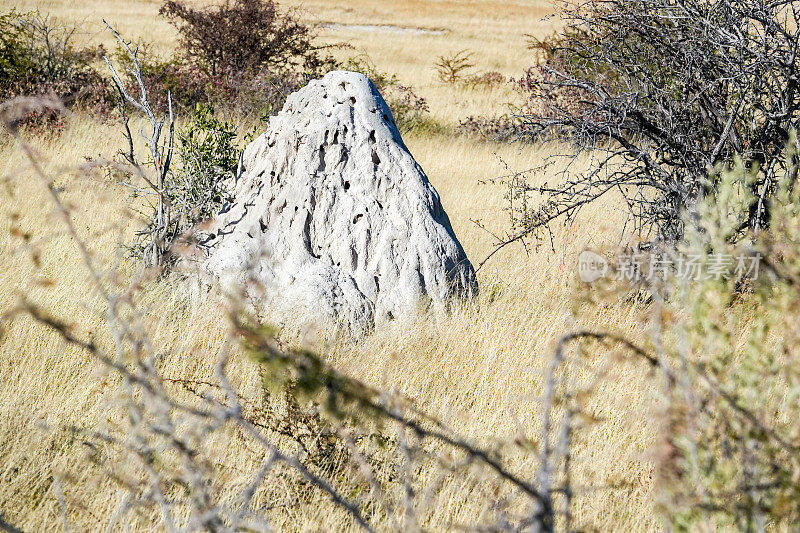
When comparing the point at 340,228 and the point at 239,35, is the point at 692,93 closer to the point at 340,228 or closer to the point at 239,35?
the point at 340,228

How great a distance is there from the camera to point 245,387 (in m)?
3.66

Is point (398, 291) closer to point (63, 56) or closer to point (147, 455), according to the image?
point (147, 455)

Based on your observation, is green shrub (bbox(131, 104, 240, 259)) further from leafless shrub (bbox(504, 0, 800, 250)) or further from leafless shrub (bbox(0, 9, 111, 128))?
leafless shrub (bbox(0, 9, 111, 128))

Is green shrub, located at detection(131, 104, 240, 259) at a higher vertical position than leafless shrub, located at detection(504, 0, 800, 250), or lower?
lower

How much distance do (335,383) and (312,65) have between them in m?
11.6

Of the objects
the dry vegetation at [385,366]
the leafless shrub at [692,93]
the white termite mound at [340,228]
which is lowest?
the dry vegetation at [385,366]

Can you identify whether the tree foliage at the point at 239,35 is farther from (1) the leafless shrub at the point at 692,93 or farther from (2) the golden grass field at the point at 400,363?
(1) the leafless shrub at the point at 692,93

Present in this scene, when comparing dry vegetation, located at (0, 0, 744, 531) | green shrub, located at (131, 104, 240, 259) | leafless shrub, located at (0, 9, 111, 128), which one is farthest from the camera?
leafless shrub, located at (0, 9, 111, 128)

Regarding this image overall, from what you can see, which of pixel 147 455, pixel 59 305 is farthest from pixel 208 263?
pixel 147 455

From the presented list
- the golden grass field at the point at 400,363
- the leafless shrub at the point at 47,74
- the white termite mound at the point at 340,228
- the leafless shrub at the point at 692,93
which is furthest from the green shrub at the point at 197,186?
the leafless shrub at the point at 47,74

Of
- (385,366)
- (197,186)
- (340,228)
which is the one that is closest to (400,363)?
(385,366)

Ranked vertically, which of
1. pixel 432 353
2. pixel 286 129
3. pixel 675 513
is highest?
pixel 286 129

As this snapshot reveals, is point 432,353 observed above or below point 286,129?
below

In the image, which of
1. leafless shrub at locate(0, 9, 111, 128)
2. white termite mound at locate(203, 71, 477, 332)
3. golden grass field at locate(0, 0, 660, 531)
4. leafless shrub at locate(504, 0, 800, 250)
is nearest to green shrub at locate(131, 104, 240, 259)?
white termite mound at locate(203, 71, 477, 332)
